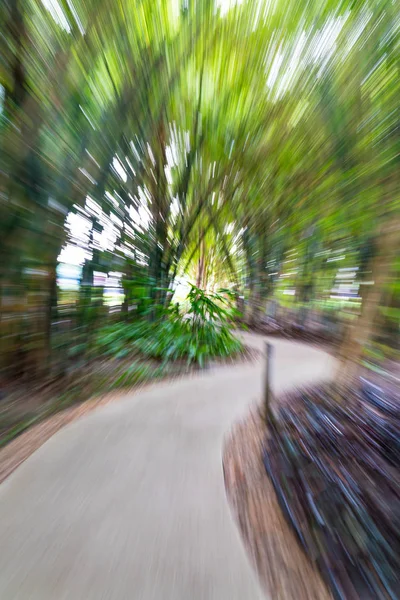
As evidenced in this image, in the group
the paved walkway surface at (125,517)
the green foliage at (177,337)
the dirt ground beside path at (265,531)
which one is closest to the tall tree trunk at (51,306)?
the green foliage at (177,337)

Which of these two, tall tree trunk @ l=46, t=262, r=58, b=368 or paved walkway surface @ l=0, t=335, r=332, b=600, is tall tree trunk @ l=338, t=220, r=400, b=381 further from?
tall tree trunk @ l=46, t=262, r=58, b=368

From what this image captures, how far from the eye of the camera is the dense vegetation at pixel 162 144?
172cm

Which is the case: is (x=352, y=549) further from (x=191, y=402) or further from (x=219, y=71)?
(x=219, y=71)

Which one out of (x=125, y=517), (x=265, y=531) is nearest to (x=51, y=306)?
(x=125, y=517)

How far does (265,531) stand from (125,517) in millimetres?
570

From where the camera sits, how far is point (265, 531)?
110cm

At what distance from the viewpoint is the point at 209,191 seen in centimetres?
481

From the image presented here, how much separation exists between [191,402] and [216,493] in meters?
1.07

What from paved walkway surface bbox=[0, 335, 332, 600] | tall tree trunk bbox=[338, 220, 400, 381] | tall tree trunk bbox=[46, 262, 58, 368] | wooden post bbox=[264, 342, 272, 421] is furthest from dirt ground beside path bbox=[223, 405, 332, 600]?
tall tree trunk bbox=[46, 262, 58, 368]

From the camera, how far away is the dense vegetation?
5.64 feet

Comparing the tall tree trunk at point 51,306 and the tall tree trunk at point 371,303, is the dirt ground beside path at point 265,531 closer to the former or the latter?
the tall tree trunk at point 371,303

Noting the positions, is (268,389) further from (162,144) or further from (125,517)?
(162,144)

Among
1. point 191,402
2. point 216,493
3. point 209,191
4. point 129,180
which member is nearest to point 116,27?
point 129,180

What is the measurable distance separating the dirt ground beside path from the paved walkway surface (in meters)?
0.05
